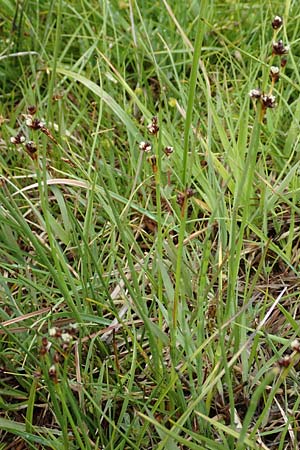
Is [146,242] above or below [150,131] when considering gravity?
below

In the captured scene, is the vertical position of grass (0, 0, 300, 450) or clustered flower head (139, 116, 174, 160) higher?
clustered flower head (139, 116, 174, 160)

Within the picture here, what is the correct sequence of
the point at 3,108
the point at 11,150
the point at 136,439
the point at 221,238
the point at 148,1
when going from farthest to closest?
1. the point at 148,1
2. the point at 3,108
3. the point at 11,150
4. the point at 221,238
5. the point at 136,439

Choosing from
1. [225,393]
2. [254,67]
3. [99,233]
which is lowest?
[225,393]

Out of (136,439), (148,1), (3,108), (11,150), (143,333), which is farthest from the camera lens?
(148,1)

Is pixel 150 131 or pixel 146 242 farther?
pixel 146 242

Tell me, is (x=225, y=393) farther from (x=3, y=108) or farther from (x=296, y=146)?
(x=3, y=108)

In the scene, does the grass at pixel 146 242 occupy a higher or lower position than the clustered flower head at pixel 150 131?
lower

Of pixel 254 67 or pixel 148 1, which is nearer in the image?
pixel 254 67

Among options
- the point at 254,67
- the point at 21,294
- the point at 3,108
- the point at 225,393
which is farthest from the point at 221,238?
the point at 3,108
